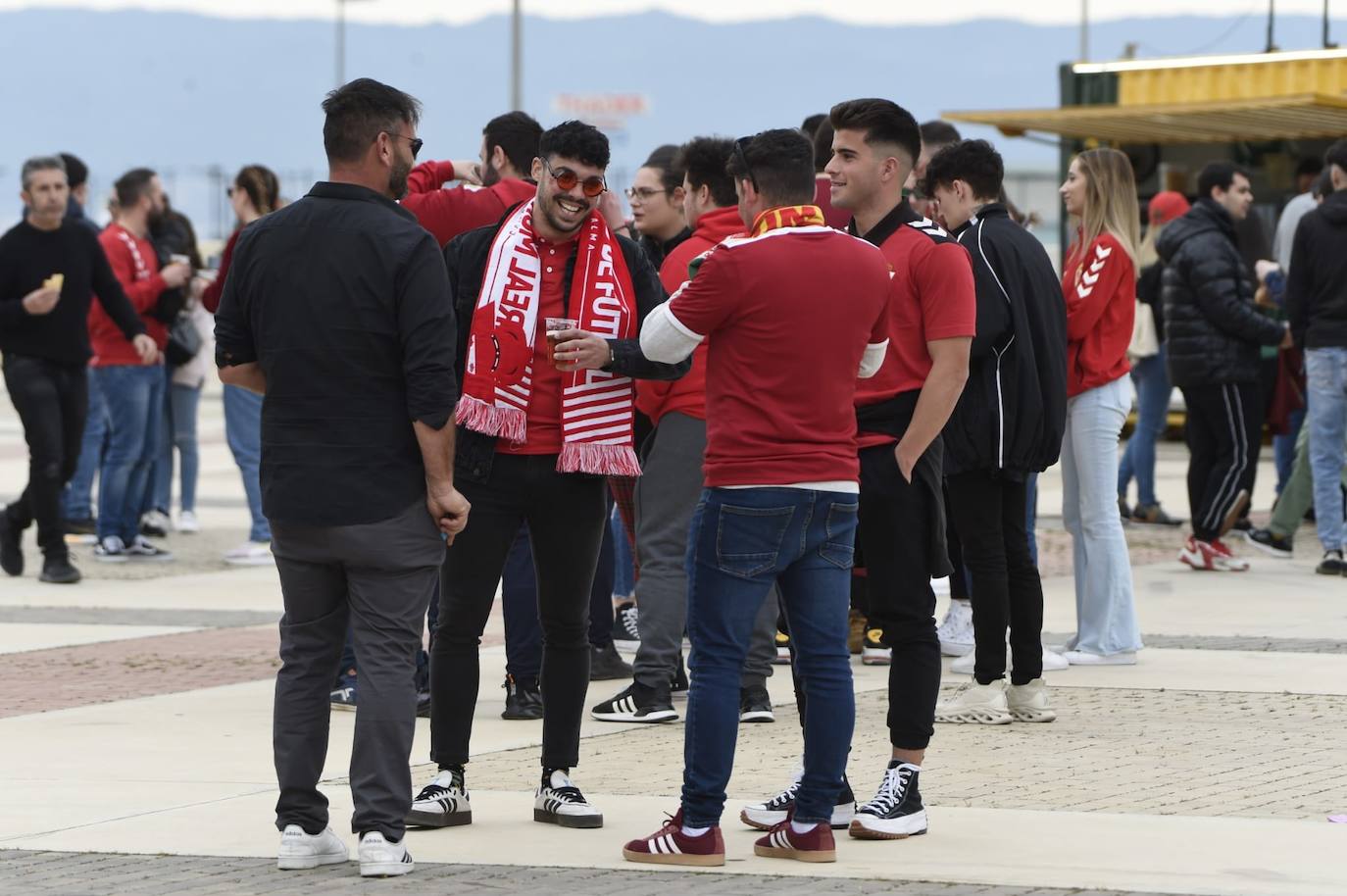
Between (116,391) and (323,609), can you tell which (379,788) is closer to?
(323,609)

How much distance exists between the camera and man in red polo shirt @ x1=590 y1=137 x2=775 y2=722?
306 inches

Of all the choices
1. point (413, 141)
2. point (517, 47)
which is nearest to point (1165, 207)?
point (413, 141)

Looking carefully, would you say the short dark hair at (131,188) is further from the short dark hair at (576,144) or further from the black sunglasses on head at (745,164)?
the black sunglasses on head at (745,164)

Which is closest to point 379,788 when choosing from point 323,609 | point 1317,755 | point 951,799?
point 323,609

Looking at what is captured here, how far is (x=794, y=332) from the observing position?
17.7 feet

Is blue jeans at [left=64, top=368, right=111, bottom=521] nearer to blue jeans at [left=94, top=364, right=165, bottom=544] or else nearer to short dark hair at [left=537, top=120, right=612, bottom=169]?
blue jeans at [left=94, top=364, right=165, bottom=544]

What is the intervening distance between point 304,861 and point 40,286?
702 centimetres

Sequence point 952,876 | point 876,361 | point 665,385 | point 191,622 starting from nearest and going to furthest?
point 952,876, point 876,361, point 665,385, point 191,622

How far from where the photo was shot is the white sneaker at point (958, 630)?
9.32 m

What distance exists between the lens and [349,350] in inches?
211

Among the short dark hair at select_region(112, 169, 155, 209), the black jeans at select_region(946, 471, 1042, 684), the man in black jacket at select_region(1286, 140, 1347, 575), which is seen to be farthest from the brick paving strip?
the short dark hair at select_region(112, 169, 155, 209)

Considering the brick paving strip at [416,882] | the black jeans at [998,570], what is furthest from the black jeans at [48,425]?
the brick paving strip at [416,882]

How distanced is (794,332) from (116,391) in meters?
8.12

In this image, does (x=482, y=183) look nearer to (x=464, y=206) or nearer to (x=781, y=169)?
(x=464, y=206)
